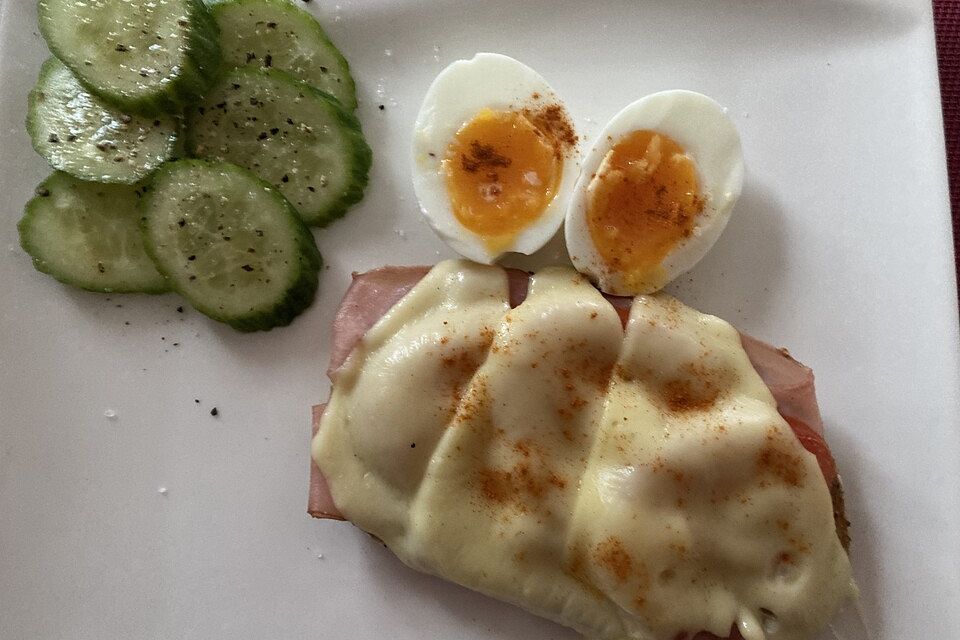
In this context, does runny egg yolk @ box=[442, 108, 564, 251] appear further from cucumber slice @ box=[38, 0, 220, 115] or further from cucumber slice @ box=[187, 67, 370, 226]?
cucumber slice @ box=[38, 0, 220, 115]

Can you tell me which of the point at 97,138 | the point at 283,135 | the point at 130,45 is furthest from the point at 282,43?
the point at 97,138

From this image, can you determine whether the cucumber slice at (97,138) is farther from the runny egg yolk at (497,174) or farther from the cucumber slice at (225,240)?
the runny egg yolk at (497,174)

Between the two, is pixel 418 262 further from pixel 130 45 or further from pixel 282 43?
pixel 130 45

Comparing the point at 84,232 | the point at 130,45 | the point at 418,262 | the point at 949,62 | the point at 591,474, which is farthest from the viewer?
the point at 949,62

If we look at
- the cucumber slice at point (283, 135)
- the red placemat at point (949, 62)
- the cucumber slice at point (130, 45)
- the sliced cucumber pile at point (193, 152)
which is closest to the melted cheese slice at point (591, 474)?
the sliced cucumber pile at point (193, 152)

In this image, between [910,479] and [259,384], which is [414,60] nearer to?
[259,384]

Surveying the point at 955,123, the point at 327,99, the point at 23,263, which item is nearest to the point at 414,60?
the point at 327,99
